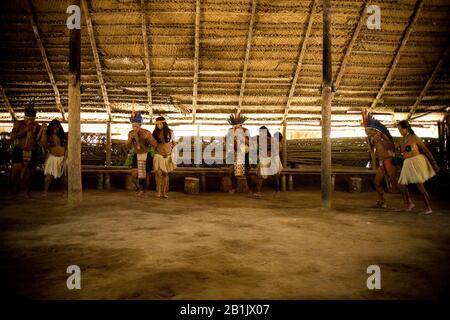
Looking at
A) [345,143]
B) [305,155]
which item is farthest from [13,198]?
[345,143]

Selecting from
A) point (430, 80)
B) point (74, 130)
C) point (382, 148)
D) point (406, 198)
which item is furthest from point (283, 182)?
point (74, 130)

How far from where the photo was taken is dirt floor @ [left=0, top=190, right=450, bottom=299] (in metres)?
2.50

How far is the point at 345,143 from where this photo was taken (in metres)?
11.5

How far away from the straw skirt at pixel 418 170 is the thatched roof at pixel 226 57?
170 inches

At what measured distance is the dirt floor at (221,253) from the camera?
2.50 meters

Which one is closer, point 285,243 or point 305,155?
point 285,243

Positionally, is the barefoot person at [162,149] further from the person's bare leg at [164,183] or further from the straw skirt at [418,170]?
the straw skirt at [418,170]

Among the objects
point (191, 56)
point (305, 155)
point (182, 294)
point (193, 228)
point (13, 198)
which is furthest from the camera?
point (305, 155)

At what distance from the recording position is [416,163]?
627 centimetres

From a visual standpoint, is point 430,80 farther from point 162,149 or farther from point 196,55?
point 162,149

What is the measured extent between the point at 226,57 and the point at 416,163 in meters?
5.70

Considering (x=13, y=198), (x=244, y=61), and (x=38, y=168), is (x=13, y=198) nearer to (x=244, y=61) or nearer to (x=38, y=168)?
(x=38, y=168)

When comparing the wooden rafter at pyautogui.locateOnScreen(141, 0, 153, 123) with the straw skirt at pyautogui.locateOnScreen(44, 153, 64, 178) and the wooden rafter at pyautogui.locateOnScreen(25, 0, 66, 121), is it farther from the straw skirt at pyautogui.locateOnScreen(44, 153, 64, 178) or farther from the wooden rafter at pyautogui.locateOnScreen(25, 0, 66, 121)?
the straw skirt at pyautogui.locateOnScreen(44, 153, 64, 178)
